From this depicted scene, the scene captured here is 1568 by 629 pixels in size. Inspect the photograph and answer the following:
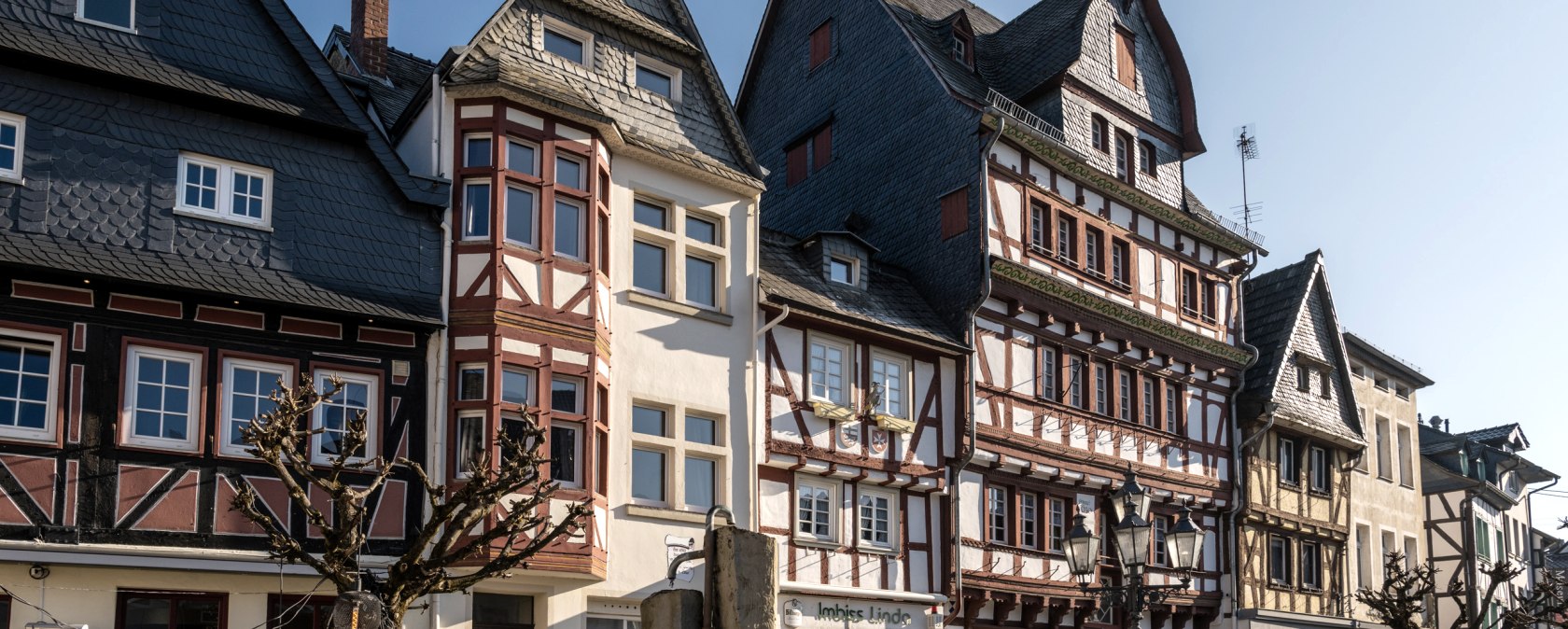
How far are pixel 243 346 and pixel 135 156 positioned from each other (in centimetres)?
253

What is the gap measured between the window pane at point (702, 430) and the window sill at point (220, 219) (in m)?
6.85

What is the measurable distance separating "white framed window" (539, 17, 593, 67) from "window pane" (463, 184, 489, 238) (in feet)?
9.69

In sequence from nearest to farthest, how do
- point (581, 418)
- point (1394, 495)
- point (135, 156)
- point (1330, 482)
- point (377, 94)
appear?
point (135, 156) < point (581, 418) < point (377, 94) < point (1330, 482) < point (1394, 495)

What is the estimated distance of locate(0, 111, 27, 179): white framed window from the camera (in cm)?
1855

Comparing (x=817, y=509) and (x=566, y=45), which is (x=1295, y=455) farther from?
(x=566, y=45)

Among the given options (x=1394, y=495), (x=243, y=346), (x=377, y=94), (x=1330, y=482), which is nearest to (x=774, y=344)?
(x=377, y=94)

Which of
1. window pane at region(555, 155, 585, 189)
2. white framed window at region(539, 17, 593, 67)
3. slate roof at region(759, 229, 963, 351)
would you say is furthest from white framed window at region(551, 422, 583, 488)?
white framed window at region(539, 17, 593, 67)

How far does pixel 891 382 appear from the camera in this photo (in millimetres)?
27469

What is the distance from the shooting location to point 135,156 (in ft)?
63.6

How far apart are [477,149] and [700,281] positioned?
4.38m

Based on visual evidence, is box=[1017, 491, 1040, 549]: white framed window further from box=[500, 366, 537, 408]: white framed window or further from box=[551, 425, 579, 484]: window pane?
box=[500, 366, 537, 408]: white framed window

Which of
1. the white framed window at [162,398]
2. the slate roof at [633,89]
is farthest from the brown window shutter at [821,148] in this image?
the white framed window at [162,398]

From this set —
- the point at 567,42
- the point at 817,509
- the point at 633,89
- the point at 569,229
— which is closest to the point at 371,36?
the point at 567,42

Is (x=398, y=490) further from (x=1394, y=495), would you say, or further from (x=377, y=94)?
(x=1394, y=495)
